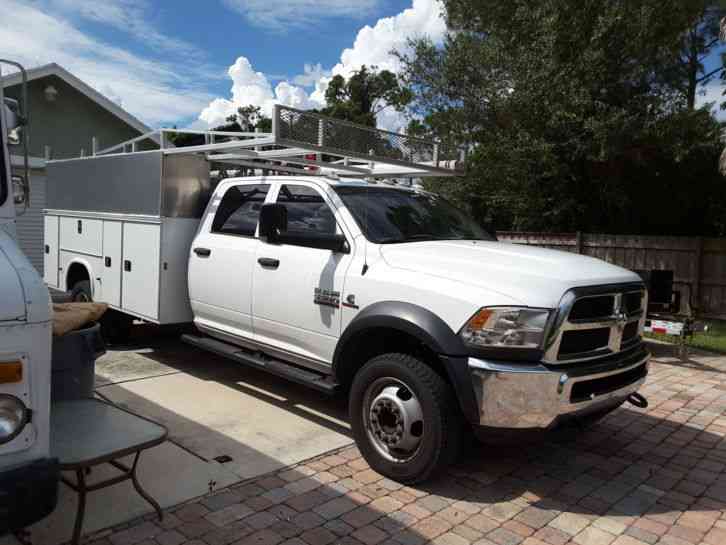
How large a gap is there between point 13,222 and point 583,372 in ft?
11.0

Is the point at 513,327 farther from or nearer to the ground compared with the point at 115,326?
farther from the ground

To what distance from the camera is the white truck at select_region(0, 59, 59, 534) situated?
2344 mm

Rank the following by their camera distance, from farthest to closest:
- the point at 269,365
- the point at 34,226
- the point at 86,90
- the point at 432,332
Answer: the point at 86,90 → the point at 34,226 → the point at 269,365 → the point at 432,332

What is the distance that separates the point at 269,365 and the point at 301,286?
30.9 inches

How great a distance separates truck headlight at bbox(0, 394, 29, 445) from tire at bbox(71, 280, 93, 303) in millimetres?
5436

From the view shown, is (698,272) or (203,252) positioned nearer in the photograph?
(203,252)

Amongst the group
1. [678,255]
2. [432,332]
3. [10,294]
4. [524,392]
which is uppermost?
[10,294]

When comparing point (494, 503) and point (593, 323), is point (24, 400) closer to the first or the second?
point (494, 503)

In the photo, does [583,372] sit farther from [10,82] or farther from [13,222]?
[10,82]

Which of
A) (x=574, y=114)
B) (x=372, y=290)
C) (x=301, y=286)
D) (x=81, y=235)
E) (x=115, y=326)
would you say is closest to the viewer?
(x=372, y=290)

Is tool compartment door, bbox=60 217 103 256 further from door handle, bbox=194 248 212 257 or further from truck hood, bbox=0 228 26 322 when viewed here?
truck hood, bbox=0 228 26 322

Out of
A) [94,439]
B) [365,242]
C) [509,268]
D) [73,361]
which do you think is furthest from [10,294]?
[509,268]

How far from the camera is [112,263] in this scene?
23.2 feet

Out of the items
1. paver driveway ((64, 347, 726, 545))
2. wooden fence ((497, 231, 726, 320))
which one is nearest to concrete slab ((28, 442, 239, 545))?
paver driveway ((64, 347, 726, 545))
